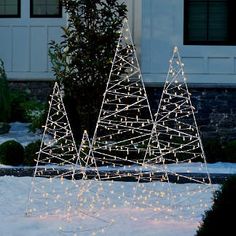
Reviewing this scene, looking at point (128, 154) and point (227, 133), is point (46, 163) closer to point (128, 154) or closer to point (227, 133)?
point (128, 154)

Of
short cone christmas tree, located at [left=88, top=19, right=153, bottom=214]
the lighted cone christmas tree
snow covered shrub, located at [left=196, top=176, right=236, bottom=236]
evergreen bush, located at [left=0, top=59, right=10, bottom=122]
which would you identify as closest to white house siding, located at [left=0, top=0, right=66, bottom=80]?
evergreen bush, located at [left=0, top=59, right=10, bottom=122]

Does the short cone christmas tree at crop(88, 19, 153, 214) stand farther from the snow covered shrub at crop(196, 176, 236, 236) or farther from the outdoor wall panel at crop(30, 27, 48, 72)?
the outdoor wall panel at crop(30, 27, 48, 72)

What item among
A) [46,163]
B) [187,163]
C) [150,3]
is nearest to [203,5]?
[150,3]

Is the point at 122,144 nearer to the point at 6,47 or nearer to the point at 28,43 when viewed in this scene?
the point at 28,43

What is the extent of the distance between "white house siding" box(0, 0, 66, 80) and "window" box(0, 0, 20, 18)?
188mm

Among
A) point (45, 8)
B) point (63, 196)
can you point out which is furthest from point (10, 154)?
point (45, 8)

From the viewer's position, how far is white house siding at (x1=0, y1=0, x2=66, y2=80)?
16297 mm

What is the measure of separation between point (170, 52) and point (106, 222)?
20.8ft

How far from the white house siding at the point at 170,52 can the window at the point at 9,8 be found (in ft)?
14.8

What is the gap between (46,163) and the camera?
10.9 meters

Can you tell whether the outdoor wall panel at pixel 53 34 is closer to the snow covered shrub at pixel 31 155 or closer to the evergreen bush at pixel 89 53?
the evergreen bush at pixel 89 53

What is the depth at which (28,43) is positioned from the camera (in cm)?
1636

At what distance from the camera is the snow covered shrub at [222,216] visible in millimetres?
4650

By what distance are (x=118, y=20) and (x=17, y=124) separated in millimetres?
3545
